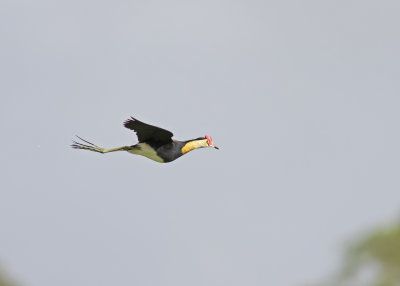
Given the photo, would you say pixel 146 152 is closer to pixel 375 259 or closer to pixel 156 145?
pixel 156 145

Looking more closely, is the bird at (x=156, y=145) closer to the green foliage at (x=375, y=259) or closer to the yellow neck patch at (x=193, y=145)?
the yellow neck patch at (x=193, y=145)

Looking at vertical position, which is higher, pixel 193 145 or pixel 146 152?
pixel 193 145

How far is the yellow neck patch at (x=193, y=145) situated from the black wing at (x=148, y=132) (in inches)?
20.8

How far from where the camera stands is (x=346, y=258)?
48.0m

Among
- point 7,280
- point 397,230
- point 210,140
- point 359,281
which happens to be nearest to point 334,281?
point 359,281

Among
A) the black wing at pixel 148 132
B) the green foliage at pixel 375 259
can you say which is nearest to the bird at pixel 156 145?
the black wing at pixel 148 132

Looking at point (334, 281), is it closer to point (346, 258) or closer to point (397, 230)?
point (346, 258)

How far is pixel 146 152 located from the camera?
27141 mm

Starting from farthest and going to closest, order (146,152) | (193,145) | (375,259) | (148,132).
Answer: (375,259) → (193,145) → (146,152) → (148,132)

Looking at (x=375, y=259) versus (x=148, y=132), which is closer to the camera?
(x=148, y=132)

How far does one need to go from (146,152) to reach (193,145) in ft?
3.68

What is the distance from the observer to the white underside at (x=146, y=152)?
27.0m

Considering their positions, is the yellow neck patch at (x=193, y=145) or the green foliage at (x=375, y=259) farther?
the green foliage at (x=375, y=259)

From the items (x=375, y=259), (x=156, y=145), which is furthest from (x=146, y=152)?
(x=375, y=259)
